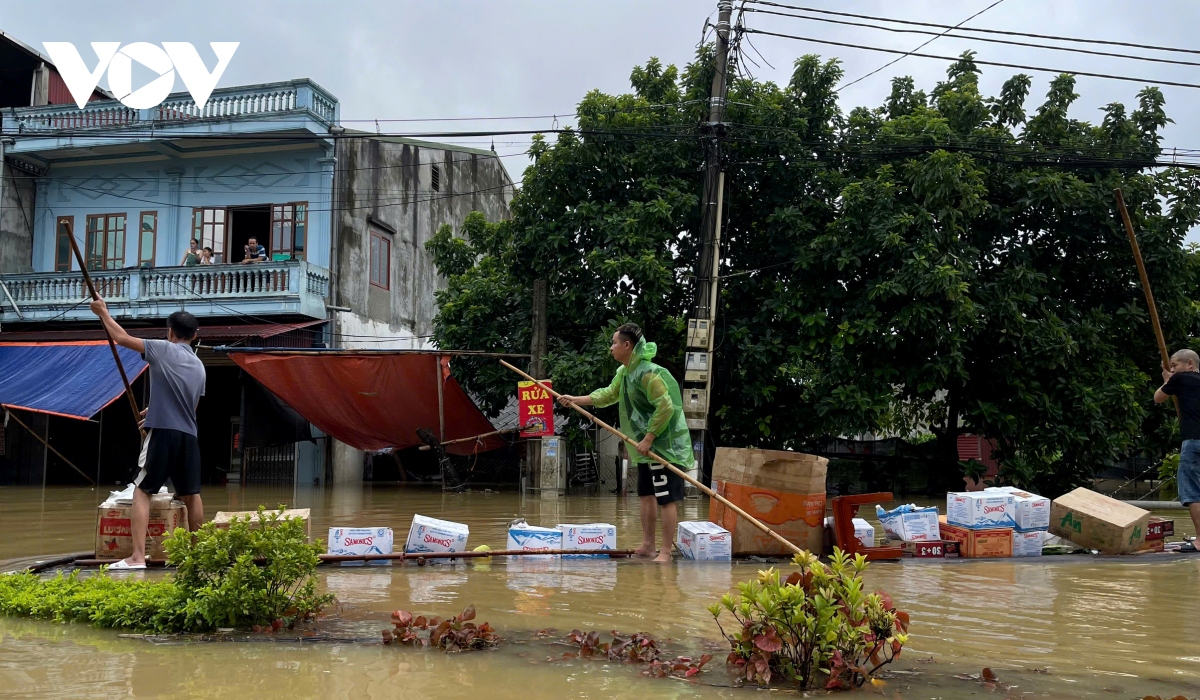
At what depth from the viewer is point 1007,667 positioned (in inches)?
144

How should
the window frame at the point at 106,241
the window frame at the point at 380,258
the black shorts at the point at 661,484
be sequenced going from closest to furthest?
the black shorts at the point at 661,484
the window frame at the point at 106,241
the window frame at the point at 380,258

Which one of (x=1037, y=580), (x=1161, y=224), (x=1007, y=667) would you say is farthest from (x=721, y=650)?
(x=1161, y=224)

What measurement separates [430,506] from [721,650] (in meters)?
9.28

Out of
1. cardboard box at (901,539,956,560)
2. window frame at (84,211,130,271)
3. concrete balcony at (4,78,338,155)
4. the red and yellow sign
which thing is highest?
concrete balcony at (4,78,338,155)

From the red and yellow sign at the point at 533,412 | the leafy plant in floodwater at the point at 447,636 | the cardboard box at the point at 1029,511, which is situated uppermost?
the red and yellow sign at the point at 533,412

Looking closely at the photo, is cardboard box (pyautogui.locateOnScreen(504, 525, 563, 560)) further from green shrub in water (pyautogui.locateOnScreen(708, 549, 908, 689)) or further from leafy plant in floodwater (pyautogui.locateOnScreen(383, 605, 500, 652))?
green shrub in water (pyautogui.locateOnScreen(708, 549, 908, 689))

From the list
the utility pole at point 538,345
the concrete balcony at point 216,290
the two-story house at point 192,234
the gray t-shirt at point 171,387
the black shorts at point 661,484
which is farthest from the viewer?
the two-story house at point 192,234

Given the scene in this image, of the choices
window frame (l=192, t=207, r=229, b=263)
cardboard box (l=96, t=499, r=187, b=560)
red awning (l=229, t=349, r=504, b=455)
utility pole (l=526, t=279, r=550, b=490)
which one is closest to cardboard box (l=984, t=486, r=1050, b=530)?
cardboard box (l=96, t=499, r=187, b=560)

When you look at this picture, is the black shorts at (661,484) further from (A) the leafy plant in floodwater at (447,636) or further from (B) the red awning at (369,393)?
(B) the red awning at (369,393)

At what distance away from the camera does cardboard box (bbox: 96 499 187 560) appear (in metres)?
5.90

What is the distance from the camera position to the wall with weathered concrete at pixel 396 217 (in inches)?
775

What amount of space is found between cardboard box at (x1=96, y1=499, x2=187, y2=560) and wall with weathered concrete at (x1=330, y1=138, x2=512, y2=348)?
43.8 ft

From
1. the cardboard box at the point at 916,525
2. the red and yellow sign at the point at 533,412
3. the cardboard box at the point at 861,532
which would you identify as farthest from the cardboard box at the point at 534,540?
the red and yellow sign at the point at 533,412

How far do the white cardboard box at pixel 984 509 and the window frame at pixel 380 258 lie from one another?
51.9 feet
